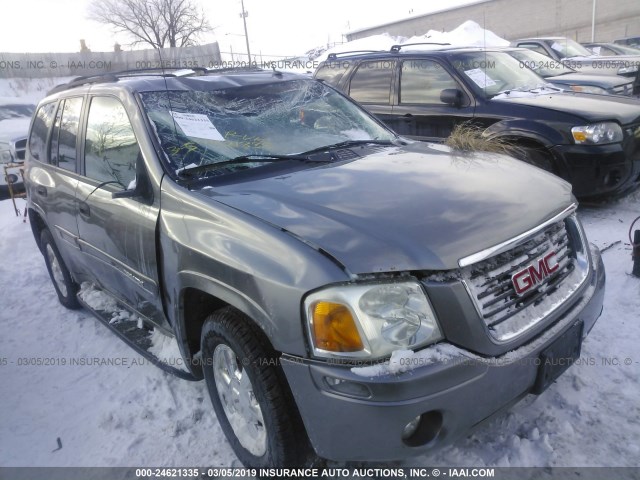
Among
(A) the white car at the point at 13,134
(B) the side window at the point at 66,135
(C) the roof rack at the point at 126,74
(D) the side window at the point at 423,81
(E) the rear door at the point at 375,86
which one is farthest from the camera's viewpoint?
(A) the white car at the point at 13,134

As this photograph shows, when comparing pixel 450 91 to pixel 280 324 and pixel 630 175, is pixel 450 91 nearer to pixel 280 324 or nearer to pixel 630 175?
pixel 630 175

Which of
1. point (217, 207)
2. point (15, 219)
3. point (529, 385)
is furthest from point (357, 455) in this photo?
point (15, 219)

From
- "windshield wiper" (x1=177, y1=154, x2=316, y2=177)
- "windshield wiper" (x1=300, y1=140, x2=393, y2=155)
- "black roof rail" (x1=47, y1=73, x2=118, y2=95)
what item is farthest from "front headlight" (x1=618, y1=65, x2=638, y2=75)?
"black roof rail" (x1=47, y1=73, x2=118, y2=95)

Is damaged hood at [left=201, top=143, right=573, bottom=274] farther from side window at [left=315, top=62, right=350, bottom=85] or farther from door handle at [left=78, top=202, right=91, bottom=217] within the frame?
side window at [left=315, top=62, right=350, bottom=85]

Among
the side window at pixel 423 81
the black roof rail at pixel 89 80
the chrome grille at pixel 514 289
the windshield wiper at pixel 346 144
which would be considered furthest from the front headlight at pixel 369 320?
the side window at pixel 423 81

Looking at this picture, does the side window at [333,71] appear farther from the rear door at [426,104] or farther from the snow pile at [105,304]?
the snow pile at [105,304]

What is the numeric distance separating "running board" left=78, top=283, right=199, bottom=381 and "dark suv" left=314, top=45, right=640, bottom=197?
3.82 meters

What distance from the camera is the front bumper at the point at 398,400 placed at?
65.8 inches

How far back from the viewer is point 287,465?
203cm

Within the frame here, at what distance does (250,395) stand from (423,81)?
15.7 ft

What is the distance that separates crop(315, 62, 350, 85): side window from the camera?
6.77m

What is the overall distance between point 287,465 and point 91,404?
159 cm

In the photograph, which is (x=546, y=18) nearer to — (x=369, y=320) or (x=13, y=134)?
(x=13, y=134)

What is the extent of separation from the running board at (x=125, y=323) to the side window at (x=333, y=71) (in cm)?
424
